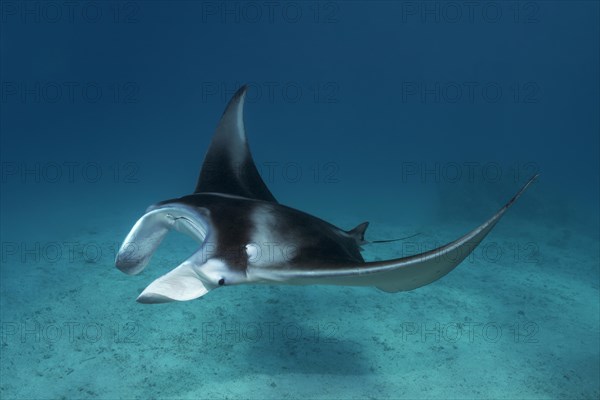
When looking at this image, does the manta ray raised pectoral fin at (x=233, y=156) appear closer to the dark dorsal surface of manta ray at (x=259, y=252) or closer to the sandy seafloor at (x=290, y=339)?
the dark dorsal surface of manta ray at (x=259, y=252)

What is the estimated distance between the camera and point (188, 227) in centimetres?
338

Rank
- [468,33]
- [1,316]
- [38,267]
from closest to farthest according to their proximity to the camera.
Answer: [1,316] → [38,267] → [468,33]

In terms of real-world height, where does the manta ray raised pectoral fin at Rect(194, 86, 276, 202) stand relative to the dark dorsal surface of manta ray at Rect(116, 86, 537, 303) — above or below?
above

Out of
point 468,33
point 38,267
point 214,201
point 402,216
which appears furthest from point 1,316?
point 468,33

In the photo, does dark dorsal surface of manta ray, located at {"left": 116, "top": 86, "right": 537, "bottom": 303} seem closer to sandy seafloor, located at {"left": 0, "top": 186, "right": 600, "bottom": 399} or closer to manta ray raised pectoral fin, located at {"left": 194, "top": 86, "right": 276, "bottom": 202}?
manta ray raised pectoral fin, located at {"left": 194, "top": 86, "right": 276, "bottom": 202}

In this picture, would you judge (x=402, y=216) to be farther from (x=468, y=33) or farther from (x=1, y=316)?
(x=468, y=33)

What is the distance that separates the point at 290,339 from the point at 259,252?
2732 mm

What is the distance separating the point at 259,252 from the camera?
8.71 ft

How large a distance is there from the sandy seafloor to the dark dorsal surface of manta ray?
1.66 metres

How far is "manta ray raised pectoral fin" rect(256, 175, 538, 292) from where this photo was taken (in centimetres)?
215

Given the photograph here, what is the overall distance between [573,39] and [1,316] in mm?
111779

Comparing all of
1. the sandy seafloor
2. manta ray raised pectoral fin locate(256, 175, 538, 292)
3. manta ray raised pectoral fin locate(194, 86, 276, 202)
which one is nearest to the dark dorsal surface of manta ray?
manta ray raised pectoral fin locate(256, 175, 538, 292)

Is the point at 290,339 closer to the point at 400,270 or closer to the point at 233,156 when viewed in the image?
the point at 233,156

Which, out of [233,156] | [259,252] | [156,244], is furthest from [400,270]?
[233,156]
